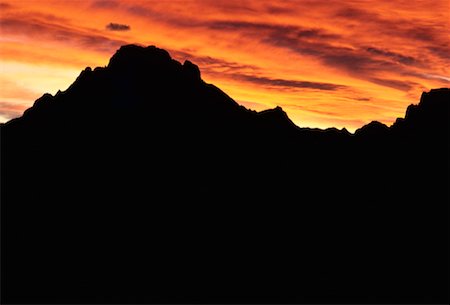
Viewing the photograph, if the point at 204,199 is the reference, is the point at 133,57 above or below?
above

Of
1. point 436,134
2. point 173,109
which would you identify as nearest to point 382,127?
point 436,134

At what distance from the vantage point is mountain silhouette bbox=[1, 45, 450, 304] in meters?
104

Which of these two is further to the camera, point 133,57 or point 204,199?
point 133,57

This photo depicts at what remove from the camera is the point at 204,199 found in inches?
4779

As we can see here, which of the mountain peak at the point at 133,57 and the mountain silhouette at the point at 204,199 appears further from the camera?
the mountain peak at the point at 133,57

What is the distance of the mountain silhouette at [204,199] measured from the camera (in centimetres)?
10356

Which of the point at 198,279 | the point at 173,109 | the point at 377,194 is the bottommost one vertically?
the point at 198,279

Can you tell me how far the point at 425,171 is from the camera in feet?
411

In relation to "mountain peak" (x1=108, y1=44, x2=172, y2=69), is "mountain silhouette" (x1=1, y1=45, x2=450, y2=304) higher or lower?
lower

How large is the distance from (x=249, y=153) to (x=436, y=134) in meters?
43.4

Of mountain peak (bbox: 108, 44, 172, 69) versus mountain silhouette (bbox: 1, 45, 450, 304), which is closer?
mountain silhouette (bbox: 1, 45, 450, 304)

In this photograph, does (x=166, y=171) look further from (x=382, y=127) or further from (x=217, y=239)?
(x=382, y=127)

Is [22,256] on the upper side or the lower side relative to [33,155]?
lower

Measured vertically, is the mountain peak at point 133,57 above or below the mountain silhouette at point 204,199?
above
